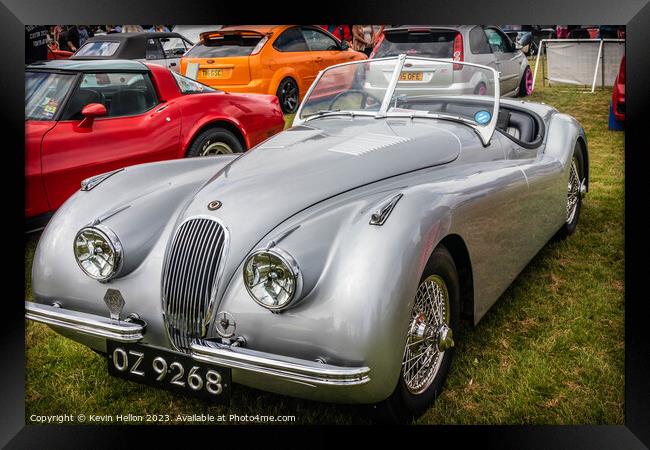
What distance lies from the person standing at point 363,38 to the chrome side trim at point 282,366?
69.7 inches

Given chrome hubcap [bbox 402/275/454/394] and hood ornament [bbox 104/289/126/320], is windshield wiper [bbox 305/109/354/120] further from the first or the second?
hood ornament [bbox 104/289/126/320]

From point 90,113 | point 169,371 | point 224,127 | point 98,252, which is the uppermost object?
point 90,113

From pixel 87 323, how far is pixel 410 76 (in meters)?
2.09

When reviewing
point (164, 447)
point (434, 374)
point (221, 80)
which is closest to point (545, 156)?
point (434, 374)

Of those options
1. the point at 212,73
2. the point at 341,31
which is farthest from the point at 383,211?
the point at 212,73

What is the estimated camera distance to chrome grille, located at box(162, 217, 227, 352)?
2270 mm

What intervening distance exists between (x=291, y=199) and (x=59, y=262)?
994mm

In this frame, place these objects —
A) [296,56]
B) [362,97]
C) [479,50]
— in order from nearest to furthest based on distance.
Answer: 1. [362,97]
2. [479,50]
3. [296,56]

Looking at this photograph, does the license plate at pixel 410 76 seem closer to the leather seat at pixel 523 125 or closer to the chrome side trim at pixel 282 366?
the leather seat at pixel 523 125

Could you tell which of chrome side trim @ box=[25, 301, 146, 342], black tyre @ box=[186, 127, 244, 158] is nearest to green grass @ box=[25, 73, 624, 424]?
chrome side trim @ box=[25, 301, 146, 342]

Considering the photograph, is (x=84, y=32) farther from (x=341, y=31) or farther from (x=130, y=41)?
(x=341, y=31)

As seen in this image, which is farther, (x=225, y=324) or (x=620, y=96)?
(x=620, y=96)

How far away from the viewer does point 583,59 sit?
131 inches

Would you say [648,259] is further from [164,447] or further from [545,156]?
[164,447]
